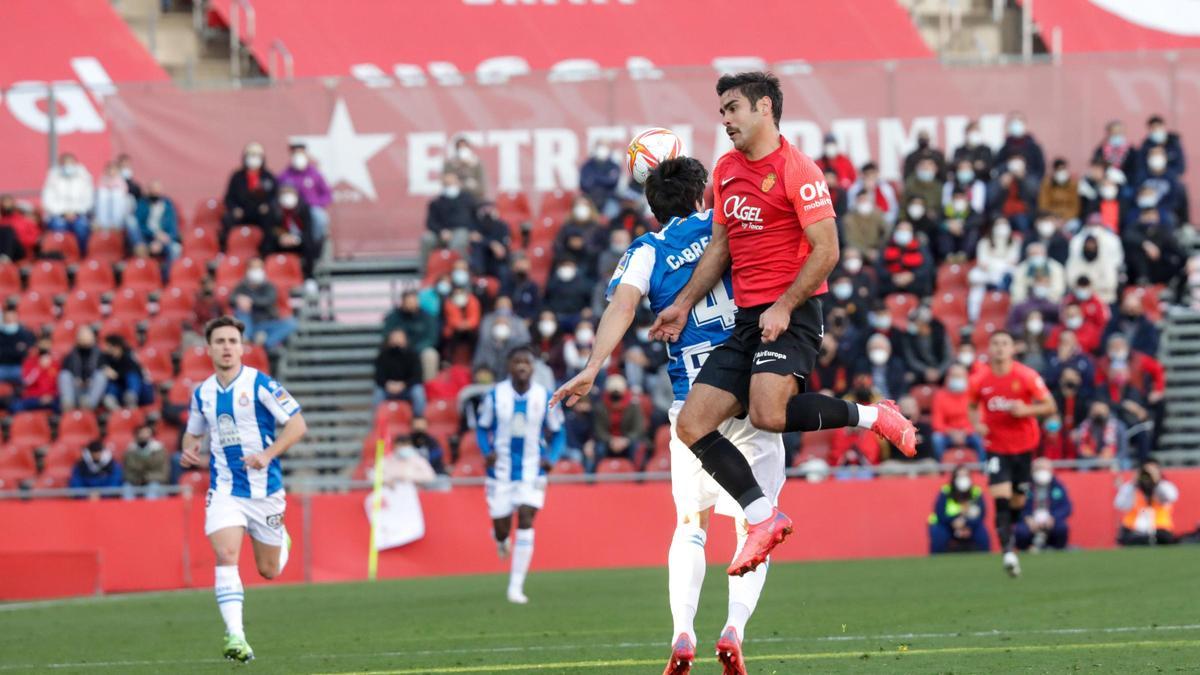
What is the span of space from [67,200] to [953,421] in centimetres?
1292

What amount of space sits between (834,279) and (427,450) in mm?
5716

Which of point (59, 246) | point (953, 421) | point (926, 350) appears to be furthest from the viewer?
point (59, 246)

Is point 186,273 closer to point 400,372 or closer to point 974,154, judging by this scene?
point 400,372

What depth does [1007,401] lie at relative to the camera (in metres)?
17.2

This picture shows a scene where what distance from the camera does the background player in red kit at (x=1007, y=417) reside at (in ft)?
56.3

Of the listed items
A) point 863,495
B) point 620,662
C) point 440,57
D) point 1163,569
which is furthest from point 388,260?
point 620,662

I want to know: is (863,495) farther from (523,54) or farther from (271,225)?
(523,54)

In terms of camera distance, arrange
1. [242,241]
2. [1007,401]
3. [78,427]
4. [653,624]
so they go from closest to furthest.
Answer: [653,624] → [1007,401] → [78,427] → [242,241]

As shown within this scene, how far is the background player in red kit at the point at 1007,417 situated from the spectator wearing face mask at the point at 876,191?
7.86 metres

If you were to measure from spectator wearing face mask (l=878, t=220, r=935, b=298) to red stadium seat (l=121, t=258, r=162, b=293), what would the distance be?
9904mm

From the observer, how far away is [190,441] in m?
11.8

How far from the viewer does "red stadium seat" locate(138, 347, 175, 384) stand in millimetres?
24750

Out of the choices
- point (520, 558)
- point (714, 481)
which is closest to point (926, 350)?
point (520, 558)

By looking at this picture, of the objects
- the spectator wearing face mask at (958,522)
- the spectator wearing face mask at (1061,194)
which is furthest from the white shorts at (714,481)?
the spectator wearing face mask at (1061,194)
